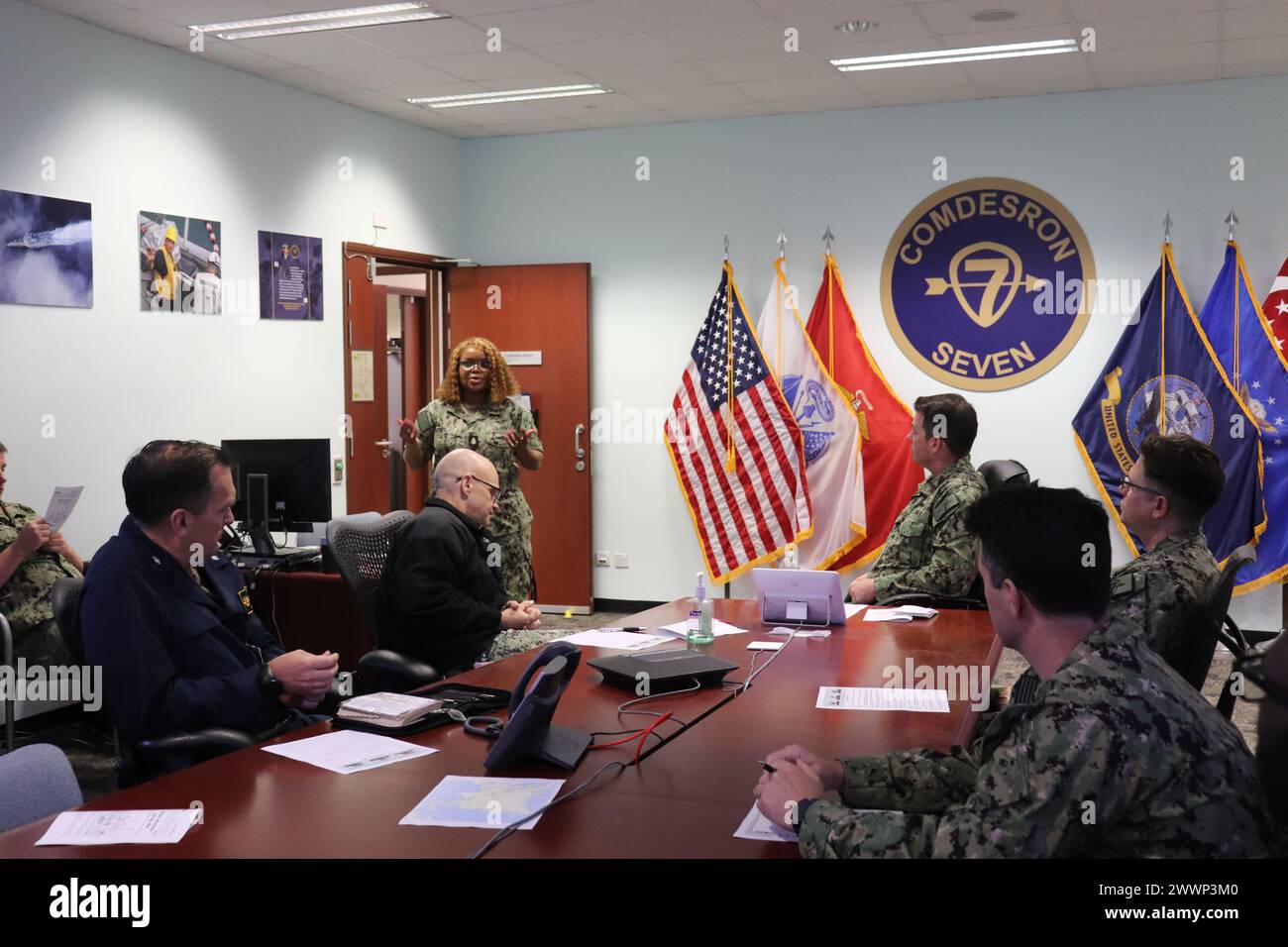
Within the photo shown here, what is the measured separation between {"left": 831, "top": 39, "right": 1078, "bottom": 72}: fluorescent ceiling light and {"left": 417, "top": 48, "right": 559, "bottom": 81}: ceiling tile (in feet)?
4.97

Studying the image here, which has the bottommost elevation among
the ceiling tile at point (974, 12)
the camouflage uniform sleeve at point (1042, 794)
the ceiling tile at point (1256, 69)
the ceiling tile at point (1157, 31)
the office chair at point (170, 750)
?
the office chair at point (170, 750)

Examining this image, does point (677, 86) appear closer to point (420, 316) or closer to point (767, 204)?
point (767, 204)

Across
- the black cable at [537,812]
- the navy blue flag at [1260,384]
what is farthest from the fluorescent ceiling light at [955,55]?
the black cable at [537,812]

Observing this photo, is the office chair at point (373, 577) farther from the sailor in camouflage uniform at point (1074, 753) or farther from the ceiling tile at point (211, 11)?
the ceiling tile at point (211, 11)

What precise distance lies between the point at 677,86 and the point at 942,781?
5.11 meters

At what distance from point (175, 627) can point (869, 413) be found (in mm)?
4940

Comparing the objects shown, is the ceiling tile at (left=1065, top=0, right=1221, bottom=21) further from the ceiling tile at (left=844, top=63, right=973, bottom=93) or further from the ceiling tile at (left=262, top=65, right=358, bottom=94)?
the ceiling tile at (left=262, top=65, right=358, bottom=94)

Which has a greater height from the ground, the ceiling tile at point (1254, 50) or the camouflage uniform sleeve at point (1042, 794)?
the ceiling tile at point (1254, 50)

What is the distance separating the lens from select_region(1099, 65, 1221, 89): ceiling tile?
6.13 metres

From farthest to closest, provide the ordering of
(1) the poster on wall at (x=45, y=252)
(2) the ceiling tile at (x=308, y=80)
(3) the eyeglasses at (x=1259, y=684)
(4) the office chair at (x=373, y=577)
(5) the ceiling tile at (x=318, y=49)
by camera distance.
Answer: (2) the ceiling tile at (x=308, y=80) → (5) the ceiling tile at (x=318, y=49) → (1) the poster on wall at (x=45, y=252) → (4) the office chair at (x=373, y=577) → (3) the eyeglasses at (x=1259, y=684)

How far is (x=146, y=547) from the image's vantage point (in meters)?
2.70

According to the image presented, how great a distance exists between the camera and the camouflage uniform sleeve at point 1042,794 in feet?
5.15

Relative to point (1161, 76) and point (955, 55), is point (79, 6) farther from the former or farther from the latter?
point (1161, 76)
